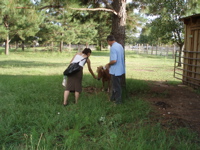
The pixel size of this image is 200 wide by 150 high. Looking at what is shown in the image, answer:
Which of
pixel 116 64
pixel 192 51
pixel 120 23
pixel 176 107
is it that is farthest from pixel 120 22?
pixel 192 51

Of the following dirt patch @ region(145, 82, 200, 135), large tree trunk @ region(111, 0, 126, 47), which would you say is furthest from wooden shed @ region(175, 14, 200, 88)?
large tree trunk @ region(111, 0, 126, 47)

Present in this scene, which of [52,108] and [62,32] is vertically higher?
[62,32]

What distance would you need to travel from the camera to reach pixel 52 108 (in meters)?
4.82

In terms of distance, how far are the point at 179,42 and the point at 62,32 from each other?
57.3 feet

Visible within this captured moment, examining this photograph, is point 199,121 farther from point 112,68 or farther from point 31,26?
point 31,26

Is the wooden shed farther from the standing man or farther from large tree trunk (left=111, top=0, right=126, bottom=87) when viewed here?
the standing man

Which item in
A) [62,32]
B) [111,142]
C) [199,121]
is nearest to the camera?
[111,142]

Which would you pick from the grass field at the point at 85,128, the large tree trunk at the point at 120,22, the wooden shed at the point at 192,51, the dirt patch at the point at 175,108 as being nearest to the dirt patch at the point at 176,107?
the dirt patch at the point at 175,108

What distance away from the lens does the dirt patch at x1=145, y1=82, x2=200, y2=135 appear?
440cm

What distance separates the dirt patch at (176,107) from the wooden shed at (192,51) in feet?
3.82

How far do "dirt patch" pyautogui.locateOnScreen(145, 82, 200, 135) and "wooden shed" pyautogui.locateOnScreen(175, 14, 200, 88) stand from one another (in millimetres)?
1164

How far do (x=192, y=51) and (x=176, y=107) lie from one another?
3.67m

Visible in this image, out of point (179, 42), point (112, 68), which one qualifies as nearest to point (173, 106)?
point (112, 68)

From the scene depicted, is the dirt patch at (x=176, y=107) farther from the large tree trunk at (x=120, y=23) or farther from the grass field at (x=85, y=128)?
the large tree trunk at (x=120, y=23)
